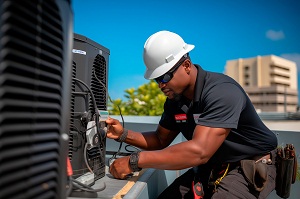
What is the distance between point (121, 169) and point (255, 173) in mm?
869

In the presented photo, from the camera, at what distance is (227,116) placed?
1.68 meters

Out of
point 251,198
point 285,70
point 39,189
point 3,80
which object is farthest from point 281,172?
point 285,70

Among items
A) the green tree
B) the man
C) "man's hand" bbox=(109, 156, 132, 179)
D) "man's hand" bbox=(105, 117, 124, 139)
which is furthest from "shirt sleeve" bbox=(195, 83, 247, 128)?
the green tree

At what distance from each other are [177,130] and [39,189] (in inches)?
72.1

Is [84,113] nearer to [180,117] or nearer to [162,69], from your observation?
[162,69]

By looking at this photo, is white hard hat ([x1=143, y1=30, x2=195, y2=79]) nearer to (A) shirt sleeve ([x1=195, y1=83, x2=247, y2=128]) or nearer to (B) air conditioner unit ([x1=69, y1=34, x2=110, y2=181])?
(A) shirt sleeve ([x1=195, y1=83, x2=247, y2=128])

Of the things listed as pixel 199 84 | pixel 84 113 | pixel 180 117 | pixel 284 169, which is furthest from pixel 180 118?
pixel 84 113

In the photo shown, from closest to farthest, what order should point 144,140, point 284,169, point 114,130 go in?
point 284,169 → point 114,130 → point 144,140

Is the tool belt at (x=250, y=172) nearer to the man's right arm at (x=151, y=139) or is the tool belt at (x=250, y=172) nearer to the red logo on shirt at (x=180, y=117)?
the red logo on shirt at (x=180, y=117)

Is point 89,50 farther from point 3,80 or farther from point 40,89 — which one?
point 3,80

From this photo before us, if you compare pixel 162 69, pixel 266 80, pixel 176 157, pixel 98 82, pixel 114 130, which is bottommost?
pixel 176 157

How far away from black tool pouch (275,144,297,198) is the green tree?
3899 millimetres

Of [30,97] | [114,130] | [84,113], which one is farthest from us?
[114,130]

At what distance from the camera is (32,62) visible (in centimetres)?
62
